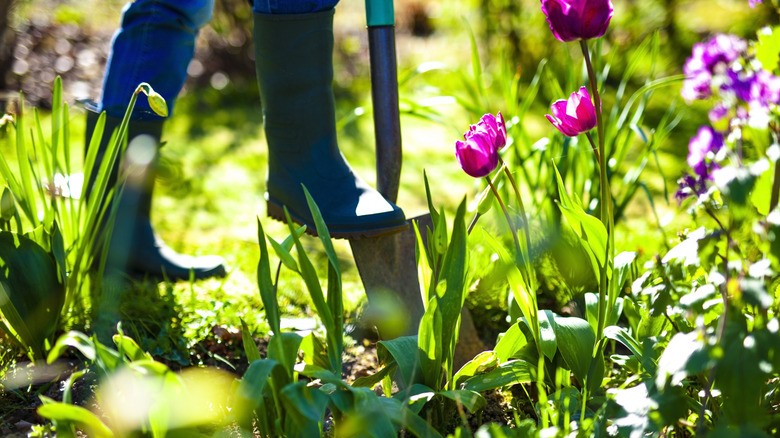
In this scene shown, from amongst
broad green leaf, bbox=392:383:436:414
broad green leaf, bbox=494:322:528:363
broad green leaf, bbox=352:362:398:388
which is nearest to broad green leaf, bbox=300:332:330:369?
broad green leaf, bbox=352:362:398:388

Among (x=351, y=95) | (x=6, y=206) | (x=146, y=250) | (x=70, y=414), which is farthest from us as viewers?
Result: (x=351, y=95)

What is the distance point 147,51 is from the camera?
1.59 meters

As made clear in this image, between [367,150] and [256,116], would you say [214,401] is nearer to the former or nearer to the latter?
[367,150]

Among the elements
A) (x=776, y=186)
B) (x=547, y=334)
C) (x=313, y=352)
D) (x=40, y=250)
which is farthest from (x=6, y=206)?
(x=776, y=186)

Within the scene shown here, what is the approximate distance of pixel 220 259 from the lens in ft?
6.19

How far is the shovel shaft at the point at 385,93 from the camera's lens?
4.98ft

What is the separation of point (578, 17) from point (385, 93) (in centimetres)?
65

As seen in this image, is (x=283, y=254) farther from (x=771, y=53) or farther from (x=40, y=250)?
(x=771, y=53)

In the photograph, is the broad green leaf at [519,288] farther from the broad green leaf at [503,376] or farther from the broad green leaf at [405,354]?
the broad green leaf at [405,354]

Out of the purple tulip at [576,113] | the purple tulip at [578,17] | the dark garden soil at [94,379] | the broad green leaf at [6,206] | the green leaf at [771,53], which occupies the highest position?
the purple tulip at [578,17]

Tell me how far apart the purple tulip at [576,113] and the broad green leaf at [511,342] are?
0.34 metres

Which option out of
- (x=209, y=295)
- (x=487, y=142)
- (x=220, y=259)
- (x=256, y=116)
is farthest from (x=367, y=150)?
(x=487, y=142)

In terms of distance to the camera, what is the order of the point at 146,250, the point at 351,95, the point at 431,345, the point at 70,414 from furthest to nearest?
1. the point at 351,95
2. the point at 146,250
3. the point at 431,345
4. the point at 70,414

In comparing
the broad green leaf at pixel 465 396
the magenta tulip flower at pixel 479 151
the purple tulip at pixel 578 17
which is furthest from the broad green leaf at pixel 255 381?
the purple tulip at pixel 578 17
